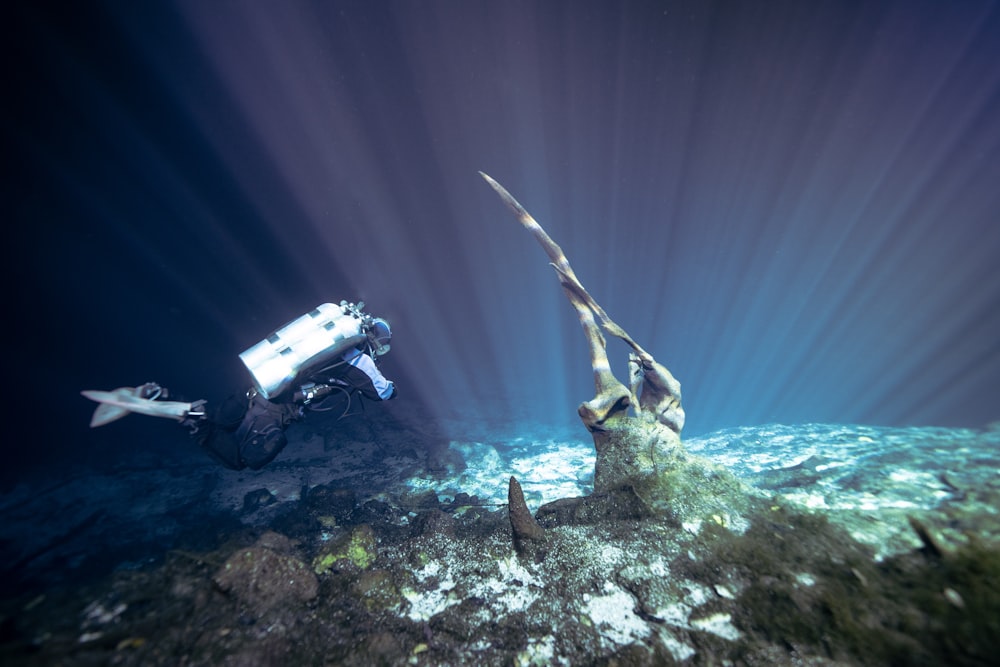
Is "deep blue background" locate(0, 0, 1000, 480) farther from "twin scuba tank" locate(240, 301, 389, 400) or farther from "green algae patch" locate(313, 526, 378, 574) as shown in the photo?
"green algae patch" locate(313, 526, 378, 574)

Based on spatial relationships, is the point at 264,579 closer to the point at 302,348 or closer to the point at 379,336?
the point at 302,348

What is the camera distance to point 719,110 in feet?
49.3

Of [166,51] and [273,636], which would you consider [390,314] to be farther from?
[273,636]

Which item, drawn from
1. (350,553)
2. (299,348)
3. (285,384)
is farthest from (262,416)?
(350,553)

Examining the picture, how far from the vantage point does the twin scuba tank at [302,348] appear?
18.0ft

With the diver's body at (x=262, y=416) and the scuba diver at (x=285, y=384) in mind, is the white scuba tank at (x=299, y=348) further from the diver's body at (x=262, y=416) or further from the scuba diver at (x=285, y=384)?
the diver's body at (x=262, y=416)

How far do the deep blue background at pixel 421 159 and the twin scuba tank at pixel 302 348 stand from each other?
32.9 feet

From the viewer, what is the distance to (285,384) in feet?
18.1

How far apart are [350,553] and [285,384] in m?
3.53

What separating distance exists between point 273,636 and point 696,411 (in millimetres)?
52149

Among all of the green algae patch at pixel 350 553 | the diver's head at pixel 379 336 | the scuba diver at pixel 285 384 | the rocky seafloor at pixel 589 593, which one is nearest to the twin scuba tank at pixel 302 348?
the scuba diver at pixel 285 384

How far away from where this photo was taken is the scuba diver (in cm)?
549

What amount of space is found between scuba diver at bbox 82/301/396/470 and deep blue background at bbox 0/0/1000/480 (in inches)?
400

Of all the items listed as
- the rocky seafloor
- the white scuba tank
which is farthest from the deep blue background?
the rocky seafloor
